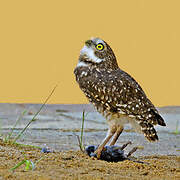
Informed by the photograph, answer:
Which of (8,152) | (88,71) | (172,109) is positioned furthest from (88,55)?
(172,109)

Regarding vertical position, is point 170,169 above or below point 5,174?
below

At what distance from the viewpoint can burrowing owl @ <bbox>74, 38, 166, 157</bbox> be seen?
147 inches

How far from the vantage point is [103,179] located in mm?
2525

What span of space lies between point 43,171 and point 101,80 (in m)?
1.45

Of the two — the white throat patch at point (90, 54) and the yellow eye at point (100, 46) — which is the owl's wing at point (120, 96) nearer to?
the white throat patch at point (90, 54)

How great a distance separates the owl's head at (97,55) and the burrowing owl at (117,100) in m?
0.06

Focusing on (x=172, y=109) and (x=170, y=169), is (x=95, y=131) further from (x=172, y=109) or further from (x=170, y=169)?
(x=172, y=109)

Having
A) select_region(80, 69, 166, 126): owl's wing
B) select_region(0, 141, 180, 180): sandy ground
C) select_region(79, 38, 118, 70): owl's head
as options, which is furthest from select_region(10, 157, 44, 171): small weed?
select_region(79, 38, 118, 70): owl's head

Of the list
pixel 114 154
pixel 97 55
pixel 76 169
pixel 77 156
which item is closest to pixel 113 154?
pixel 114 154

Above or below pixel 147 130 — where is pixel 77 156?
below

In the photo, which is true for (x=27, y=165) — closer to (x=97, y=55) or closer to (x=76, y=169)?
(x=76, y=169)

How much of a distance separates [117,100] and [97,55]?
2.11ft

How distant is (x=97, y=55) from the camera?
4137 millimetres

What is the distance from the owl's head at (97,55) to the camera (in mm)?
4121
